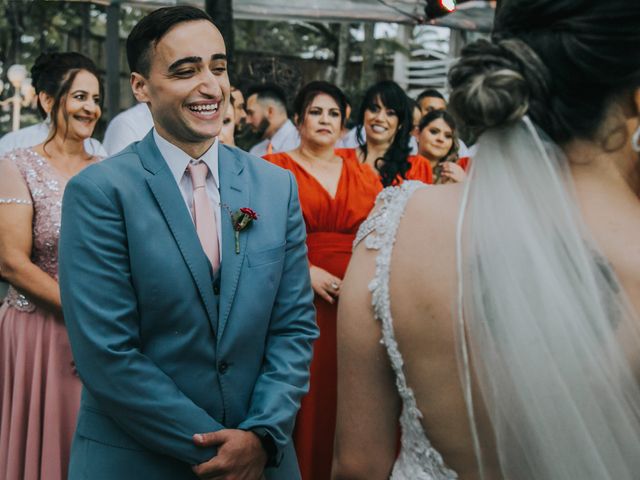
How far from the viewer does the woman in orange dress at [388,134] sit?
5.42m

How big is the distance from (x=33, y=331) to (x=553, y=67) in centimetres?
280

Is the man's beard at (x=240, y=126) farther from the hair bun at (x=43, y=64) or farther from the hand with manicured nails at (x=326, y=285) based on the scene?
the hair bun at (x=43, y=64)

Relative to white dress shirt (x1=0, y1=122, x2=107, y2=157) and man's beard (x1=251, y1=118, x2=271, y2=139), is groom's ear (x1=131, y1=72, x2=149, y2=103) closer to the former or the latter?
white dress shirt (x1=0, y1=122, x2=107, y2=157)

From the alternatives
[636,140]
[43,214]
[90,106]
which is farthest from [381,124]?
[636,140]

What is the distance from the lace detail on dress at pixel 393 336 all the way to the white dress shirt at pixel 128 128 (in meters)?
4.10

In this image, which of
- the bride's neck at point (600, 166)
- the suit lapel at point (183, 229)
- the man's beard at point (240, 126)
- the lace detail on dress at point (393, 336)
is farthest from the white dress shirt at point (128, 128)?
the bride's neck at point (600, 166)

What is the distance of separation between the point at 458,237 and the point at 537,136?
239 millimetres

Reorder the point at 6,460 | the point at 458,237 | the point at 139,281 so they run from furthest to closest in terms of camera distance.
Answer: the point at 6,460
the point at 139,281
the point at 458,237

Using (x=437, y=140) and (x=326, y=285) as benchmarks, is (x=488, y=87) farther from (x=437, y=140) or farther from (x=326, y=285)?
(x=437, y=140)

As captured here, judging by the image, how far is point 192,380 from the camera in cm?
228

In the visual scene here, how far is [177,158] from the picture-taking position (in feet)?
7.85

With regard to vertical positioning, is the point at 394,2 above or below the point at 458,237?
above

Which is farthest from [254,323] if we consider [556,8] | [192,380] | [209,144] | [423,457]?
[556,8]

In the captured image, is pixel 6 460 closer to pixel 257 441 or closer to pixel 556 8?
pixel 257 441
